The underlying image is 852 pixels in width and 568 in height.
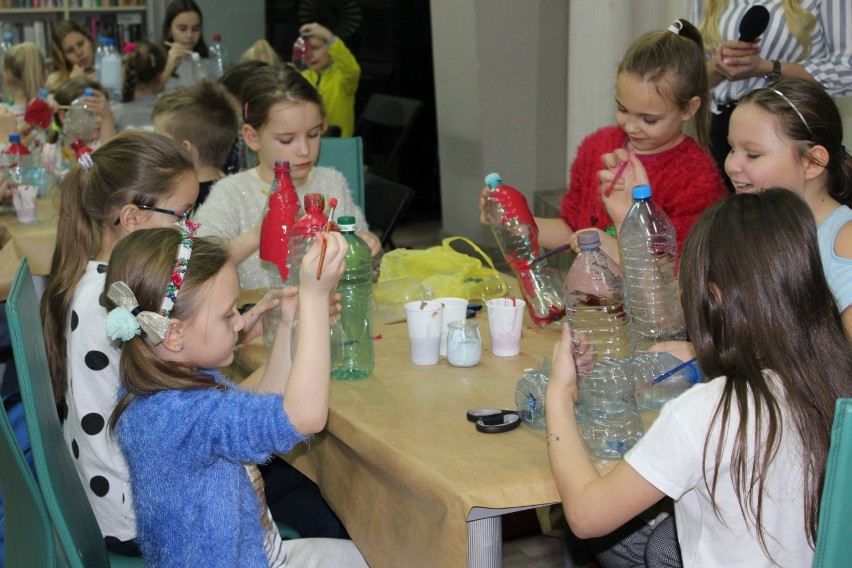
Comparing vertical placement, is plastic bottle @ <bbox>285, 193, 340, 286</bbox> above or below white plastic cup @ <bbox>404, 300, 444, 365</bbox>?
above

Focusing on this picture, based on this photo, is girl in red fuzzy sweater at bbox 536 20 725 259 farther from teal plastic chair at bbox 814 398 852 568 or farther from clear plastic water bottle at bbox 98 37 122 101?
clear plastic water bottle at bbox 98 37 122 101

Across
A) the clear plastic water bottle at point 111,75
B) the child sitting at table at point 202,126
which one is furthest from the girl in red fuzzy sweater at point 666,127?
the clear plastic water bottle at point 111,75

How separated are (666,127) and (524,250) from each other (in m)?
0.49

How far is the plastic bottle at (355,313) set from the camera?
1.94 meters

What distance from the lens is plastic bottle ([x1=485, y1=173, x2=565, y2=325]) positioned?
2215 mm

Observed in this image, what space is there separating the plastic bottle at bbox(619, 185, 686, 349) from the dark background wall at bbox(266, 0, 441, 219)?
201 inches

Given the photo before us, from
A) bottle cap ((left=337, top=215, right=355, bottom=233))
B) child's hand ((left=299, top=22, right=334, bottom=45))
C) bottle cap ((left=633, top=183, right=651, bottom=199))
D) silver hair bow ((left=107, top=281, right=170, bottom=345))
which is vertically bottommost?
silver hair bow ((left=107, top=281, right=170, bottom=345))

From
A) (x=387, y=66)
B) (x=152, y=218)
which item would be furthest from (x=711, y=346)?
(x=387, y=66)

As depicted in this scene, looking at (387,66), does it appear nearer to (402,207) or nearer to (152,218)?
(402,207)

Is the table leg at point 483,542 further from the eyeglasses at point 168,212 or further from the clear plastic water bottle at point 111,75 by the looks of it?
the clear plastic water bottle at point 111,75

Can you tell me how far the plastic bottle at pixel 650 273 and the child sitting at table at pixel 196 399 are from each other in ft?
2.36

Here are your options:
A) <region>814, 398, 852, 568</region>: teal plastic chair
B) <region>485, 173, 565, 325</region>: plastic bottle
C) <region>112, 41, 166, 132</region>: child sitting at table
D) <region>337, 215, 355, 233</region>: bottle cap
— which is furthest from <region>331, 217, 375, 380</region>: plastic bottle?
<region>112, 41, 166, 132</region>: child sitting at table

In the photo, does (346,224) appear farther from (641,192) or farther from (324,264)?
(641,192)

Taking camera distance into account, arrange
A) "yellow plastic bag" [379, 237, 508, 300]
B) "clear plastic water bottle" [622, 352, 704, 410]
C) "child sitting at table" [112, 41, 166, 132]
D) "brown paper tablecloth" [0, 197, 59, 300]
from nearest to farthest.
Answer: "clear plastic water bottle" [622, 352, 704, 410], "yellow plastic bag" [379, 237, 508, 300], "brown paper tablecloth" [0, 197, 59, 300], "child sitting at table" [112, 41, 166, 132]
